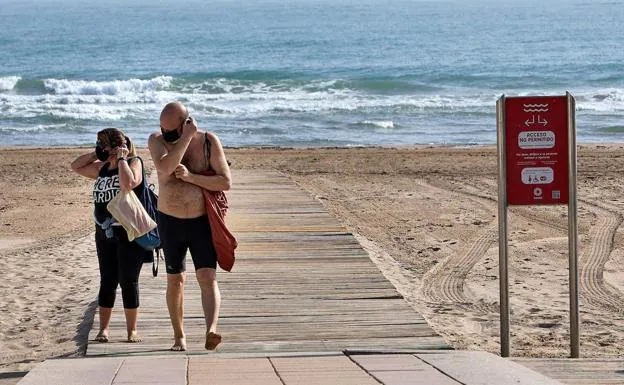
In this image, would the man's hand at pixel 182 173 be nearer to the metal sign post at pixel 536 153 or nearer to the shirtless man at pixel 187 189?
the shirtless man at pixel 187 189

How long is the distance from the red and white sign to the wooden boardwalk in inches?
45.7

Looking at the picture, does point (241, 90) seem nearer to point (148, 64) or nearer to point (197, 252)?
point (148, 64)

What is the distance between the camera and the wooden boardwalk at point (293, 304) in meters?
7.53

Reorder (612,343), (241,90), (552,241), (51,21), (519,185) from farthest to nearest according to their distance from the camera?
(51,21), (241,90), (552,241), (612,343), (519,185)

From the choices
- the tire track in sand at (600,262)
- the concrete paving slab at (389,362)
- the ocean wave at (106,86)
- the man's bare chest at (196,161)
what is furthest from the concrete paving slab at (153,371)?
the ocean wave at (106,86)

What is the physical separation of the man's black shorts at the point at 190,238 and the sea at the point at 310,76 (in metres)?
20.1

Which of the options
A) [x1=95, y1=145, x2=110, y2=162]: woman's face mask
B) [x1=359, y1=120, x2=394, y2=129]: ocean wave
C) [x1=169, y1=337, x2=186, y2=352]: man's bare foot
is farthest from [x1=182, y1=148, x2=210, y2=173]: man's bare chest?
[x1=359, y1=120, x2=394, y2=129]: ocean wave

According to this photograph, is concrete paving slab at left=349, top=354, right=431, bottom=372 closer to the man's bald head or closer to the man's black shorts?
the man's black shorts

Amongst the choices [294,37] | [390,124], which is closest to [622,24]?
[294,37]

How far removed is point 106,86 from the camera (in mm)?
43719

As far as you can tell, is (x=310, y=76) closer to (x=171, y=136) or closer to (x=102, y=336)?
(x=102, y=336)

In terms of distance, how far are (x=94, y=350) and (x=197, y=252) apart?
959 millimetres

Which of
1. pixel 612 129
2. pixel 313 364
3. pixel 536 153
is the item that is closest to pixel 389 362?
pixel 313 364

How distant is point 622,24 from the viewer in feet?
274
